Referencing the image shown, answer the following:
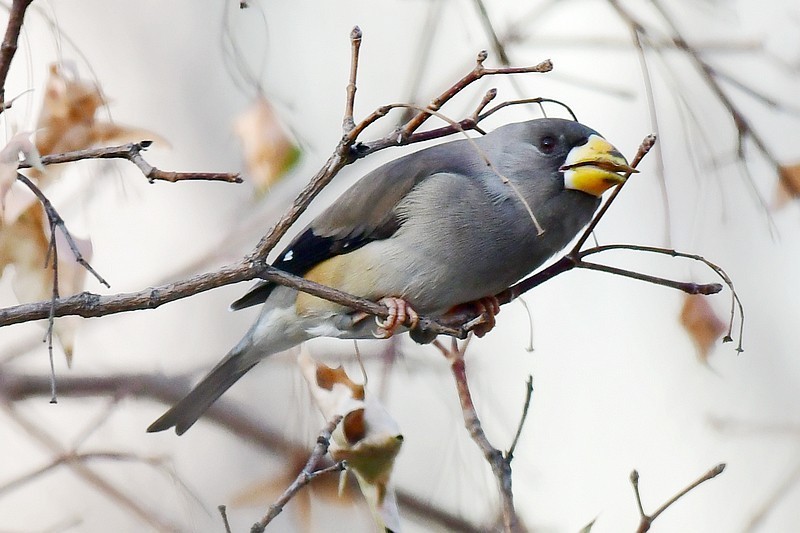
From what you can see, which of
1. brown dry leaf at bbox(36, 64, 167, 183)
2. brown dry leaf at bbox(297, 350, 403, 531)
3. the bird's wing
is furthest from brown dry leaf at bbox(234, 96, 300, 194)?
brown dry leaf at bbox(297, 350, 403, 531)

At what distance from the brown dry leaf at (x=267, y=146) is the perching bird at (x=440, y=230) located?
0.14 metres

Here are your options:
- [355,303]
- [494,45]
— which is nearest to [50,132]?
[355,303]

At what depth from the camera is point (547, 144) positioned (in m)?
1.78

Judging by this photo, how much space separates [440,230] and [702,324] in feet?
2.11

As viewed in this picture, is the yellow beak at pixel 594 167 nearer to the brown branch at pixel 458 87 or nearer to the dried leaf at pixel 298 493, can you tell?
the brown branch at pixel 458 87

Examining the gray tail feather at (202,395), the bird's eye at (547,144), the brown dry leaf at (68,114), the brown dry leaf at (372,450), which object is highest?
the bird's eye at (547,144)

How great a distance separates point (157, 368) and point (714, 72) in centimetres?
156

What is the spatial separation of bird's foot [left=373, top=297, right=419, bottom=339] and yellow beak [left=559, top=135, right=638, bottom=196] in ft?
1.31

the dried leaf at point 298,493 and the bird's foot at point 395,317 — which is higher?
the bird's foot at point 395,317

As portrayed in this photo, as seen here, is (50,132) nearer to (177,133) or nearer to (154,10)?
(177,133)

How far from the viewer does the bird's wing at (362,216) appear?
1808mm

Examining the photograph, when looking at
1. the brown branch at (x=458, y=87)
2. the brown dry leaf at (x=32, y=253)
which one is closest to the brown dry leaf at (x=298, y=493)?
the brown dry leaf at (x=32, y=253)

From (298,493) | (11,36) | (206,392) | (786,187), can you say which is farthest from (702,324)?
(11,36)

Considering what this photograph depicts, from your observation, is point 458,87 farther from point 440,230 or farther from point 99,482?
point 99,482
